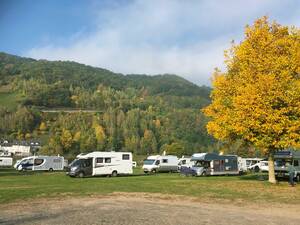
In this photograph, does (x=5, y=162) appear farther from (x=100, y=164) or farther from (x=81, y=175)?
(x=81, y=175)

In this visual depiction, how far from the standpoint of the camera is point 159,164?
2078 inches

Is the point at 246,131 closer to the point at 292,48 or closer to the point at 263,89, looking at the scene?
the point at 263,89

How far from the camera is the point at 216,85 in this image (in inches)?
1240

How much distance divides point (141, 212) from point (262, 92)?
49.6ft

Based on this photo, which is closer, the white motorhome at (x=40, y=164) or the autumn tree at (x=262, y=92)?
the autumn tree at (x=262, y=92)

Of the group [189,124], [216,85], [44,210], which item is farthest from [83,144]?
[44,210]

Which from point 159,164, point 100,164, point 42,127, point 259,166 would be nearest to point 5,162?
point 159,164

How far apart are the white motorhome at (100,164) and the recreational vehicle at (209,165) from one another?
7.08 meters

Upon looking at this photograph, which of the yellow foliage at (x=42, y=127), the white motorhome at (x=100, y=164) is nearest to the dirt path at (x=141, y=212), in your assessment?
the white motorhome at (x=100, y=164)

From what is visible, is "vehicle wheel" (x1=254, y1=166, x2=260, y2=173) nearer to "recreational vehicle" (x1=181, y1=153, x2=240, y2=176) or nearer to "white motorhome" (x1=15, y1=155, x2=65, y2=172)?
"recreational vehicle" (x1=181, y1=153, x2=240, y2=176)

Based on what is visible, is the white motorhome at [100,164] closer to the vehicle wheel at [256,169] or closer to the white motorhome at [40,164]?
the white motorhome at [40,164]

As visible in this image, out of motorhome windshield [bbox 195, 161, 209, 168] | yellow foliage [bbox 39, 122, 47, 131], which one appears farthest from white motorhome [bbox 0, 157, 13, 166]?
yellow foliage [bbox 39, 122, 47, 131]

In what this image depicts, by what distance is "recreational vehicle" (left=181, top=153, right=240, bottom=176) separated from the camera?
44781 mm

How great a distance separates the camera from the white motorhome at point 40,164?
5641 cm
